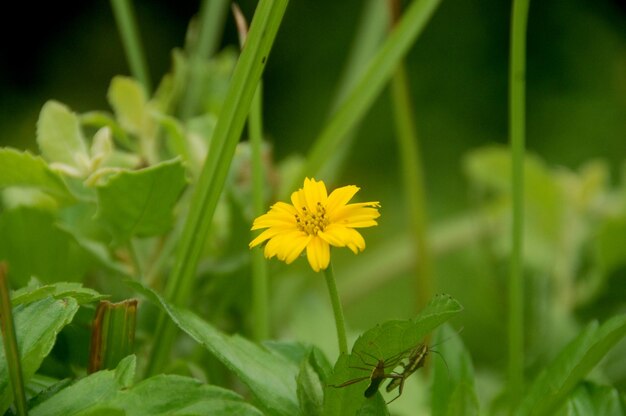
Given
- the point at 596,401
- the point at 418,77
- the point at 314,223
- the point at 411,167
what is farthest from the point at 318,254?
the point at 418,77

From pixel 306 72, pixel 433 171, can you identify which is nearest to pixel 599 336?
pixel 433 171

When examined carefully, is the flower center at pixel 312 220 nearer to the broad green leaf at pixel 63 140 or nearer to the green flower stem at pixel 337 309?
the green flower stem at pixel 337 309

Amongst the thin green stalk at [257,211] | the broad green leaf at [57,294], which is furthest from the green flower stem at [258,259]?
the broad green leaf at [57,294]

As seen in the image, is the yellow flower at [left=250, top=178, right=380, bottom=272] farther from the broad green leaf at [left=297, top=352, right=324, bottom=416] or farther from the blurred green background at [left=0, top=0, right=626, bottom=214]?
the blurred green background at [left=0, top=0, right=626, bottom=214]

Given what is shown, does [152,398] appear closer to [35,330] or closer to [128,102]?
[35,330]

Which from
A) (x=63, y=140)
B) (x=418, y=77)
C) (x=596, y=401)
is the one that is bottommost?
(x=596, y=401)

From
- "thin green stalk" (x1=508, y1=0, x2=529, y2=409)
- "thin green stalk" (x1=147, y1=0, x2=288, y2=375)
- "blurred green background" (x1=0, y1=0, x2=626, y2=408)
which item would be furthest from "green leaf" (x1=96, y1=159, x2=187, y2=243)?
"blurred green background" (x1=0, y1=0, x2=626, y2=408)

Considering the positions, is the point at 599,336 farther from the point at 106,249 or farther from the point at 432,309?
the point at 106,249
